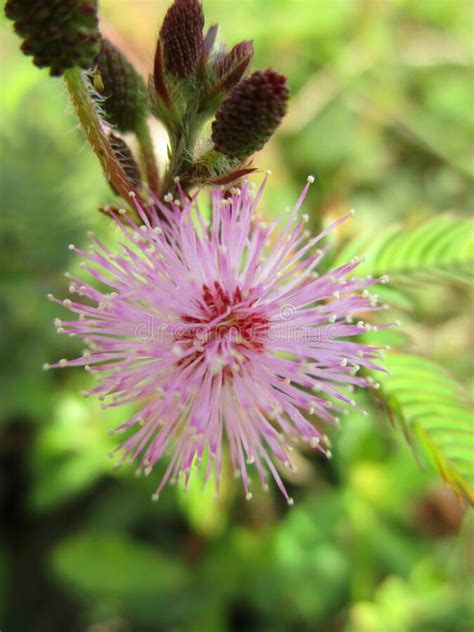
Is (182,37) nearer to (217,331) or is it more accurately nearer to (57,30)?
(57,30)

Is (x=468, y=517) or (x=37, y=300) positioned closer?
(x=468, y=517)

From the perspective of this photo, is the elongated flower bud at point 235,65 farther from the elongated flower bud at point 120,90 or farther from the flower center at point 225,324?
the flower center at point 225,324

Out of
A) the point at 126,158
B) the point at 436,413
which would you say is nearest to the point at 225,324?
the point at 126,158

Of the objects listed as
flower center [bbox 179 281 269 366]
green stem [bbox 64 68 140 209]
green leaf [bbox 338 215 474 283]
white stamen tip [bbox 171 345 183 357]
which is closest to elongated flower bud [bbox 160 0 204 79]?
green stem [bbox 64 68 140 209]

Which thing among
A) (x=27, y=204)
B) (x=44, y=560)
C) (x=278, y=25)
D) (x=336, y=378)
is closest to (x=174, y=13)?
(x=336, y=378)

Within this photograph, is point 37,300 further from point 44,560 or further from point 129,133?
point 129,133

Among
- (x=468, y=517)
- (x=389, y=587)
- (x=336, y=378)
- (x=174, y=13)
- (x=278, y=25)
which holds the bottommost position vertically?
(x=389, y=587)

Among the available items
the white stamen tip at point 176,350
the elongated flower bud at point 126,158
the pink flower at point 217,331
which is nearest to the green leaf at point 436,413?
the pink flower at point 217,331
